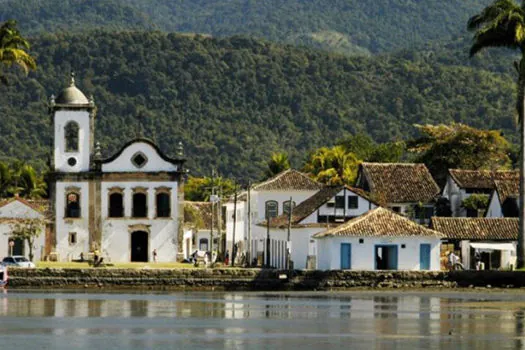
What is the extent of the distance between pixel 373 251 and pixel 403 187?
84.6 feet

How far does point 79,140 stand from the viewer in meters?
103

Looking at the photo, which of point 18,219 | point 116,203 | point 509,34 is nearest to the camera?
point 509,34

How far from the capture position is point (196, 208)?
130250 mm

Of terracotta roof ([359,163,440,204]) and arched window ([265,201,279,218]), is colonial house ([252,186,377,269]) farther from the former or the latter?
arched window ([265,201,279,218])

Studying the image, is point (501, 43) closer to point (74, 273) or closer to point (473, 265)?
point (473, 265)

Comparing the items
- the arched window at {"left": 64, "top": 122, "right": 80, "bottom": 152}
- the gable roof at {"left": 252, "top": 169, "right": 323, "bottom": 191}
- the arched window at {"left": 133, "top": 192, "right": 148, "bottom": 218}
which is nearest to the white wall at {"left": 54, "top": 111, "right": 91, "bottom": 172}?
the arched window at {"left": 64, "top": 122, "right": 80, "bottom": 152}

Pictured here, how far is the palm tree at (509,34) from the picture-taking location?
262 feet

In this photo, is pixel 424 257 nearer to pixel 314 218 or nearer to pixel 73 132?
pixel 314 218

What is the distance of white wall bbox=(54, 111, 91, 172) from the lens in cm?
10275

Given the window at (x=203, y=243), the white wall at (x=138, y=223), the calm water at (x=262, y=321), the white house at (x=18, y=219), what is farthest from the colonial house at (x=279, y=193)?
the calm water at (x=262, y=321)

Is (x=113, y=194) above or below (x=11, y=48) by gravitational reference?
below

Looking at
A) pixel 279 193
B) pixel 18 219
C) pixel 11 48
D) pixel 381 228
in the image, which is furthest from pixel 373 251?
pixel 279 193

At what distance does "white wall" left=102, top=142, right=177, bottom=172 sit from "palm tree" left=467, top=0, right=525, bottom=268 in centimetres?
2722

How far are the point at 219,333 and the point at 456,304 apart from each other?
1856cm
